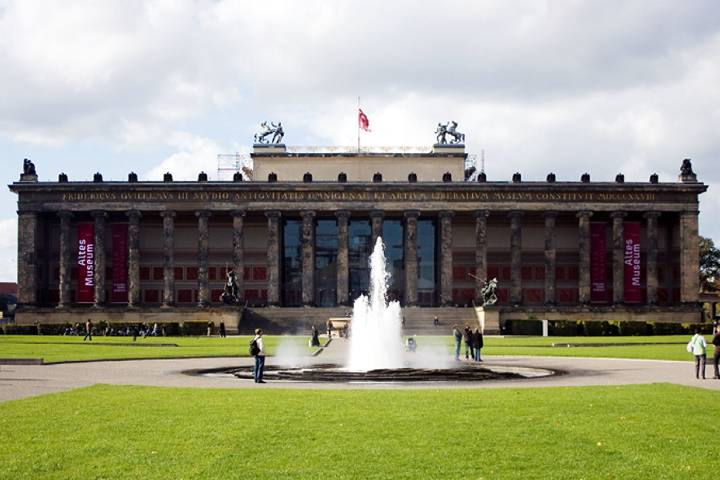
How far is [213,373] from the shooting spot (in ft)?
130

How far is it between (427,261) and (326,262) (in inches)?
444

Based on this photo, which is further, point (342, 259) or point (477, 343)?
point (342, 259)

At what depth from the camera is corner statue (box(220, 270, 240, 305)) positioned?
92562 millimetres

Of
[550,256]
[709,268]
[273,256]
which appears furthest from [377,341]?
[709,268]

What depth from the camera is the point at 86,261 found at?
10156 centimetres

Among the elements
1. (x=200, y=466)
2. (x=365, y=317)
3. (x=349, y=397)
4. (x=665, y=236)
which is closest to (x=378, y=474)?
(x=200, y=466)

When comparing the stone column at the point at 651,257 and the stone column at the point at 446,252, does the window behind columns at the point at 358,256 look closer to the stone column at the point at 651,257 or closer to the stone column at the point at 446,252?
the stone column at the point at 446,252

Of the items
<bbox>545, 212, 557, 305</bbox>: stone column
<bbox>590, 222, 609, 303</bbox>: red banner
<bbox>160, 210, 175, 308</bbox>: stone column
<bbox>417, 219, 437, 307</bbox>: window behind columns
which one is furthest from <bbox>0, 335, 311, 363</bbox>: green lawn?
<bbox>590, 222, 609, 303</bbox>: red banner

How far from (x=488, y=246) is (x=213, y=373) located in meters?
72.1

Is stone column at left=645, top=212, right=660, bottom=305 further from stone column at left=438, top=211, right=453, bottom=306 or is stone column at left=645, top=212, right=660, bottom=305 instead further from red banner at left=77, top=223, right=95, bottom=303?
red banner at left=77, top=223, right=95, bottom=303

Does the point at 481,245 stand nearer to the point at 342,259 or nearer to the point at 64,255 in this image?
the point at 342,259

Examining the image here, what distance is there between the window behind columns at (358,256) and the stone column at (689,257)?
33.5 m

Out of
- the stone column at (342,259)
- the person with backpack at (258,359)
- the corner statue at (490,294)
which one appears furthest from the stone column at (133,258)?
the person with backpack at (258,359)

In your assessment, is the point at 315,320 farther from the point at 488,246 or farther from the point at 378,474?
the point at 378,474
